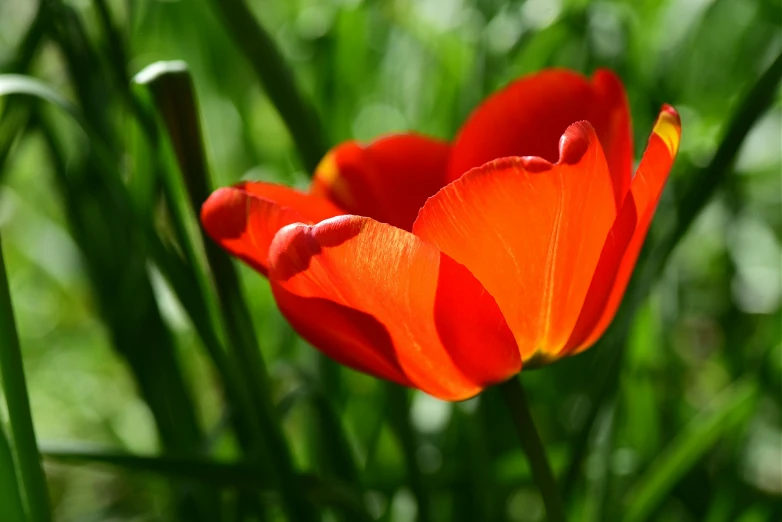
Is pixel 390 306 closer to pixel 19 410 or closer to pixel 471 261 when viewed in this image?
pixel 471 261

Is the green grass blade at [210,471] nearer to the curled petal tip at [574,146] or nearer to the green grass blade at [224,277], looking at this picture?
the green grass blade at [224,277]

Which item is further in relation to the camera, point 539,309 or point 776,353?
point 776,353

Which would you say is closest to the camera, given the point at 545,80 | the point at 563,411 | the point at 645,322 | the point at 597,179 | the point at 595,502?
the point at 597,179

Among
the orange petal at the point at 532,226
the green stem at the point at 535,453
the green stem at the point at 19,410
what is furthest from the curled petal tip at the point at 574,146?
the green stem at the point at 19,410

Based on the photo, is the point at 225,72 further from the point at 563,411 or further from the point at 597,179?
the point at 597,179

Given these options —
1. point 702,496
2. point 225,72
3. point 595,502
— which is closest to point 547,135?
point 595,502

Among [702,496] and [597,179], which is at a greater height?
[597,179]

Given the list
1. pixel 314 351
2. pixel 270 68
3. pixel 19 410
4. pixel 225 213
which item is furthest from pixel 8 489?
pixel 314 351
